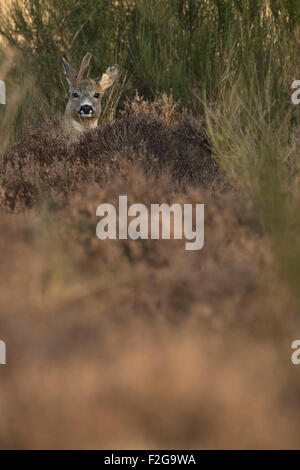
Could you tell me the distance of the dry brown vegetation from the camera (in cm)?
240

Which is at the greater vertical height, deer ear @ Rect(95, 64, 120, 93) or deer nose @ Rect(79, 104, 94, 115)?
deer ear @ Rect(95, 64, 120, 93)

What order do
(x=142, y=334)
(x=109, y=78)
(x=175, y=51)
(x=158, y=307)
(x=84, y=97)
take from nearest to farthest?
1. (x=142, y=334)
2. (x=158, y=307)
3. (x=84, y=97)
4. (x=109, y=78)
5. (x=175, y=51)

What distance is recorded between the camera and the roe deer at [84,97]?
8.35 m

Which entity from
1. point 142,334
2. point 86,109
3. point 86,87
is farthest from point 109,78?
point 142,334

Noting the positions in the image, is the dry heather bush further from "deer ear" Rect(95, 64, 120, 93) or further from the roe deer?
"deer ear" Rect(95, 64, 120, 93)

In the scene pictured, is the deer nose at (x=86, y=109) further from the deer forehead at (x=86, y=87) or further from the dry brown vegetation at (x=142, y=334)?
the dry brown vegetation at (x=142, y=334)

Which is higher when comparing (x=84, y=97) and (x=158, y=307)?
(x=84, y=97)

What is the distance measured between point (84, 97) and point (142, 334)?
602cm

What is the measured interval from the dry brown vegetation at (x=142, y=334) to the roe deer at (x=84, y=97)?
12.5 feet

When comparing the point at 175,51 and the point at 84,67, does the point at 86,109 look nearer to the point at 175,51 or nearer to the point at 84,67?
the point at 84,67

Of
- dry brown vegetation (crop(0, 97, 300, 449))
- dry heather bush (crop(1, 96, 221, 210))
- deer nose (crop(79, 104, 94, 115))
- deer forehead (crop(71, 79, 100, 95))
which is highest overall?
deer forehead (crop(71, 79, 100, 95))

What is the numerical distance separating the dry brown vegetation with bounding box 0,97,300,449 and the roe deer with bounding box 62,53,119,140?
3.81 metres

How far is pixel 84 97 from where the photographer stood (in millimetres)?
8430

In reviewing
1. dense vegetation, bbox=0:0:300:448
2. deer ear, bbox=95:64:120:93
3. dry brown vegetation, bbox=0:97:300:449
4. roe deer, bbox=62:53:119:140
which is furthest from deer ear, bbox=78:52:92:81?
dry brown vegetation, bbox=0:97:300:449
